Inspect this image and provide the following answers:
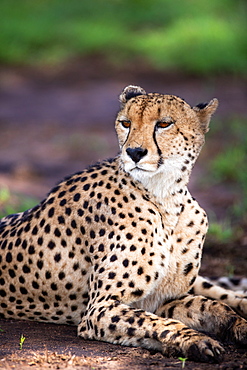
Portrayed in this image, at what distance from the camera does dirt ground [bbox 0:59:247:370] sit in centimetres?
316

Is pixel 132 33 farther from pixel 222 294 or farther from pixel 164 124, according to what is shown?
pixel 164 124

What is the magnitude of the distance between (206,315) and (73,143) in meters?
5.25

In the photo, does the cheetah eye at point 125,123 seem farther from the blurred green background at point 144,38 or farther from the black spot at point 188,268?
the blurred green background at point 144,38

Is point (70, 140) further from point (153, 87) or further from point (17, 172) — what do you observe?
point (153, 87)

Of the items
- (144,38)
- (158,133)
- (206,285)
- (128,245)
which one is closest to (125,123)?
(158,133)

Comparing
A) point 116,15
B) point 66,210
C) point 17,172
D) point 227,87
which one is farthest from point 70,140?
point 116,15

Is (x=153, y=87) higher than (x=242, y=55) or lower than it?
lower

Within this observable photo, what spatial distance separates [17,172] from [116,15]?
8461mm

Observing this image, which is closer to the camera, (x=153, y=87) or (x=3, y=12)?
(x=153, y=87)

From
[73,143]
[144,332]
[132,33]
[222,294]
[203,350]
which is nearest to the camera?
[203,350]

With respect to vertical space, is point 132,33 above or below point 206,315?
above

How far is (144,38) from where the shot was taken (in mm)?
13258

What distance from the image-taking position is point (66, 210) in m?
3.77

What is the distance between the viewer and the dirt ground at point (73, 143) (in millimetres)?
3156
